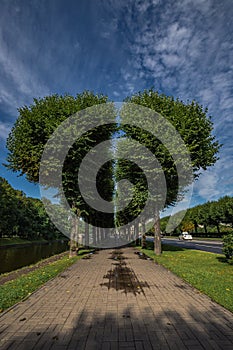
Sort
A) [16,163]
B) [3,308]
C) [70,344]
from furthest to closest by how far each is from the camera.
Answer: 1. [16,163]
2. [3,308]
3. [70,344]

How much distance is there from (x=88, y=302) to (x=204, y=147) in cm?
1490

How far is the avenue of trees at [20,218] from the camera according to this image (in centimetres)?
4862

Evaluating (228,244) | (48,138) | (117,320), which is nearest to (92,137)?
(48,138)

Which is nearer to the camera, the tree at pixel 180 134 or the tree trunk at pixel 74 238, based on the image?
the tree at pixel 180 134

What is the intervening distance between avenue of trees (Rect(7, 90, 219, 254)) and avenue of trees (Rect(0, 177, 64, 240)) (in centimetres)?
A: 3261

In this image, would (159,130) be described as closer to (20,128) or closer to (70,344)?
(20,128)

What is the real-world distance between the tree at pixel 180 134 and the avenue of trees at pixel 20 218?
38179mm

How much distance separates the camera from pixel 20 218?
56031 millimetres

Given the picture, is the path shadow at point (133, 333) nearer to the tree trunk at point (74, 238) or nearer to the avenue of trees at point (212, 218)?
the tree trunk at point (74, 238)

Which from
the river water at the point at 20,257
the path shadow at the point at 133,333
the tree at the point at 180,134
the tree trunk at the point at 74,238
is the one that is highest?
the tree at the point at 180,134

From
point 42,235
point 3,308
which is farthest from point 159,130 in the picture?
point 42,235

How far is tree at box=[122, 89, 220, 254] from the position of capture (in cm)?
1655

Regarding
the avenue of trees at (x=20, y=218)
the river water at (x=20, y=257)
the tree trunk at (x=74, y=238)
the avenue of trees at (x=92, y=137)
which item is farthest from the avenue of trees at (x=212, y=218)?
the avenue of trees at (x=20, y=218)

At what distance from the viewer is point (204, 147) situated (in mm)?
17562
